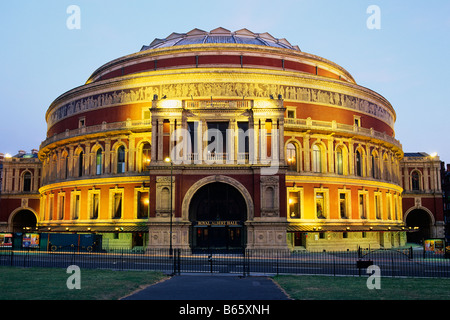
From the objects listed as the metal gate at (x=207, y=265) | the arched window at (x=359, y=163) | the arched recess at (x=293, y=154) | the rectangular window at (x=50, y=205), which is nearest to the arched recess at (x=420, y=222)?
the arched window at (x=359, y=163)

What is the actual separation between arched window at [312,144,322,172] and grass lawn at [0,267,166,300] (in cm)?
2933

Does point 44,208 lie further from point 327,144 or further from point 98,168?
point 327,144

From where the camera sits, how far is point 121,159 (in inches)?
2031

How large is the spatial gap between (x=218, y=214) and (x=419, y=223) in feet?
157

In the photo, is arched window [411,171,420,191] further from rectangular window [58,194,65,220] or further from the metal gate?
rectangular window [58,194,65,220]

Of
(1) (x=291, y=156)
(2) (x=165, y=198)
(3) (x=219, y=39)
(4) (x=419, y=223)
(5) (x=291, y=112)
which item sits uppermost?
(3) (x=219, y=39)

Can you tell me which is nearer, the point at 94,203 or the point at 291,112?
the point at 291,112

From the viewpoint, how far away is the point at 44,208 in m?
60.8

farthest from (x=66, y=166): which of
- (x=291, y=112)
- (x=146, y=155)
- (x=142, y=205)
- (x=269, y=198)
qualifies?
(x=269, y=198)

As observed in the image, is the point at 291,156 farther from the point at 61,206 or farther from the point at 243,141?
the point at 61,206

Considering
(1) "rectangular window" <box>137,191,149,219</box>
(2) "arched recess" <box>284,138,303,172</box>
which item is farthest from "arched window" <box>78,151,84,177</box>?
(2) "arched recess" <box>284,138,303,172</box>

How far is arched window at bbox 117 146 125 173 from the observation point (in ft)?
168

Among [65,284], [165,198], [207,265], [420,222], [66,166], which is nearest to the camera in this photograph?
[65,284]

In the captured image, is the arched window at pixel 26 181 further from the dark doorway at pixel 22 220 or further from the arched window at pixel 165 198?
the arched window at pixel 165 198
